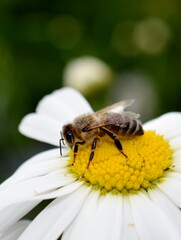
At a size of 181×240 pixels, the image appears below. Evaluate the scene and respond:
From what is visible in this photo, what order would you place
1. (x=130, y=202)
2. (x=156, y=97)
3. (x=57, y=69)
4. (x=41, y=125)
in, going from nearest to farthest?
(x=130, y=202) → (x=41, y=125) → (x=156, y=97) → (x=57, y=69)

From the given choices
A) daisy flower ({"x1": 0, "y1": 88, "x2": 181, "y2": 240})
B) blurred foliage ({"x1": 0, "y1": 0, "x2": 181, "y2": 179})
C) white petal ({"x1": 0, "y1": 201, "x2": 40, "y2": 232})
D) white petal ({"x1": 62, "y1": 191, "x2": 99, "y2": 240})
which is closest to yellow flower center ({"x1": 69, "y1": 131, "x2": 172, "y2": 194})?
daisy flower ({"x1": 0, "y1": 88, "x2": 181, "y2": 240})

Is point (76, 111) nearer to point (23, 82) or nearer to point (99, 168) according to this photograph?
point (99, 168)

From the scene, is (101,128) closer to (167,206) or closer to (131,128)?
(131,128)

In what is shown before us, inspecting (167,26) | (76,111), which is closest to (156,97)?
(167,26)

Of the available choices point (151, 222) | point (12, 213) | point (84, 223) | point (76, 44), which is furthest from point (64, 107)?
point (76, 44)

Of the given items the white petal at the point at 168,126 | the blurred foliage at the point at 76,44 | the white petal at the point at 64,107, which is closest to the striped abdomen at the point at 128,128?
the white petal at the point at 168,126

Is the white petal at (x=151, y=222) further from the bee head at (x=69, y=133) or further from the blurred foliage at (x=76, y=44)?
the blurred foliage at (x=76, y=44)
